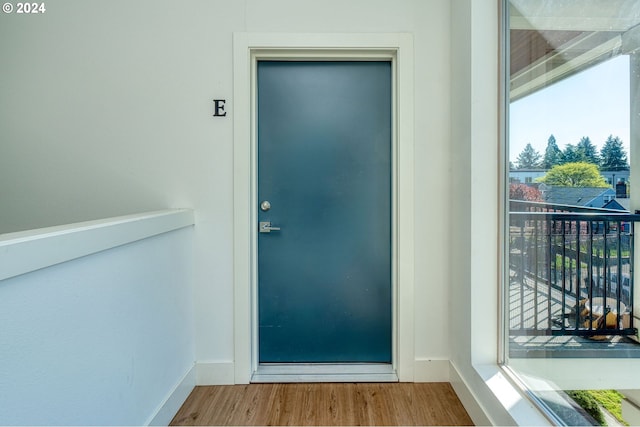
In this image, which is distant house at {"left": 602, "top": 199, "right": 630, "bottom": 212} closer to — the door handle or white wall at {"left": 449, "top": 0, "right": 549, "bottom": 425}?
white wall at {"left": 449, "top": 0, "right": 549, "bottom": 425}

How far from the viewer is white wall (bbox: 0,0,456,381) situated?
184cm

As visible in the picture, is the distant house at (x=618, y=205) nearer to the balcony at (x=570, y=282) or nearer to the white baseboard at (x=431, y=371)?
the balcony at (x=570, y=282)

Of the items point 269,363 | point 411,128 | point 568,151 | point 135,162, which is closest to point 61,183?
point 135,162

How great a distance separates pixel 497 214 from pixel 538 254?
291mm

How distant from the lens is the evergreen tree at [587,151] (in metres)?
1.08

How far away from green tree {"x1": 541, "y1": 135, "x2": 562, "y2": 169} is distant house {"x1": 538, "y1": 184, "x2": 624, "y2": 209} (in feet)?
0.31

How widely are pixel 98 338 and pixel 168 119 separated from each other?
1.26 m

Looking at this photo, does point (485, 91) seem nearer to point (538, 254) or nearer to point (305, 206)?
point (538, 254)

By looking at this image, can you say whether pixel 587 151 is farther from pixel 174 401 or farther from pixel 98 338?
pixel 174 401

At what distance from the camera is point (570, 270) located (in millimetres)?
1227

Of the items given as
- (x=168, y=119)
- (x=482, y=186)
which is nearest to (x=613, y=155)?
(x=482, y=186)

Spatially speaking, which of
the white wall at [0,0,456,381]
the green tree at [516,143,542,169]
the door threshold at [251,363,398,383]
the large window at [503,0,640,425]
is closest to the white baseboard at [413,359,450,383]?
the white wall at [0,0,456,381]

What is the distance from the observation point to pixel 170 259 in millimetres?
1626

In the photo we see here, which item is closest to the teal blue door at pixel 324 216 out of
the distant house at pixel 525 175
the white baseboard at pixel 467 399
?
the white baseboard at pixel 467 399
